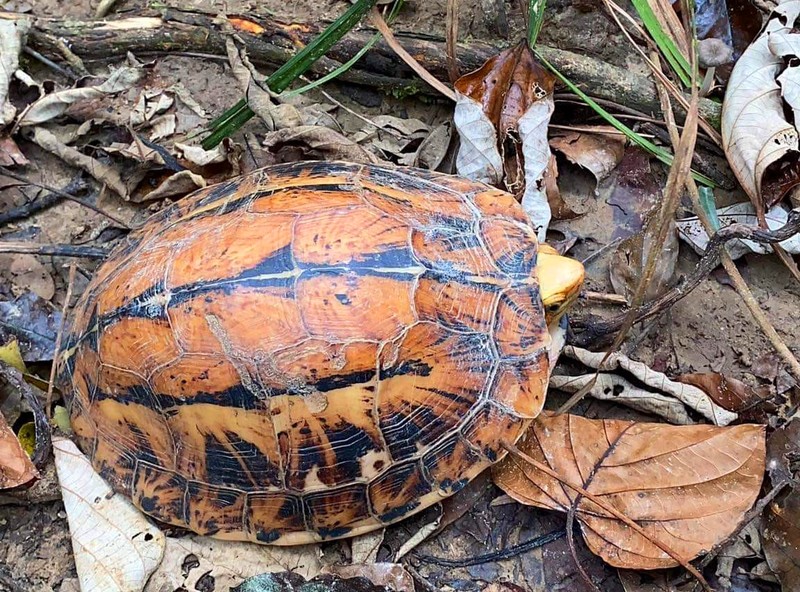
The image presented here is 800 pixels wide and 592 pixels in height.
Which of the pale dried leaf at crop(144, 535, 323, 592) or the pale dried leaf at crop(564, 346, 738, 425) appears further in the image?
the pale dried leaf at crop(564, 346, 738, 425)

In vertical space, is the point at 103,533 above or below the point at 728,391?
below

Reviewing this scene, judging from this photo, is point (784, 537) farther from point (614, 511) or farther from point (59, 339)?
point (59, 339)

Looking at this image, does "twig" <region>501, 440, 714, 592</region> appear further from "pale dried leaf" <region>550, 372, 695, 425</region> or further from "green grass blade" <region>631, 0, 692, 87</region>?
"green grass blade" <region>631, 0, 692, 87</region>

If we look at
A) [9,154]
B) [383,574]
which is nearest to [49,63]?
[9,154]

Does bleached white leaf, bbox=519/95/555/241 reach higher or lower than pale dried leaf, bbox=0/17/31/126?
lower

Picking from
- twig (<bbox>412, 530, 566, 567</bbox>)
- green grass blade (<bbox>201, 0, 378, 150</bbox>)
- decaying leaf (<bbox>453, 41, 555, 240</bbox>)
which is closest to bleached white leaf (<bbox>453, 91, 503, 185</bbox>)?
decaying leaf (<bbox>453, 41, 555, 240</bbox>)

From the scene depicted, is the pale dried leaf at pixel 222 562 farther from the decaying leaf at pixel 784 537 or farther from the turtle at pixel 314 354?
the decaying leaf at pixel 784 537
